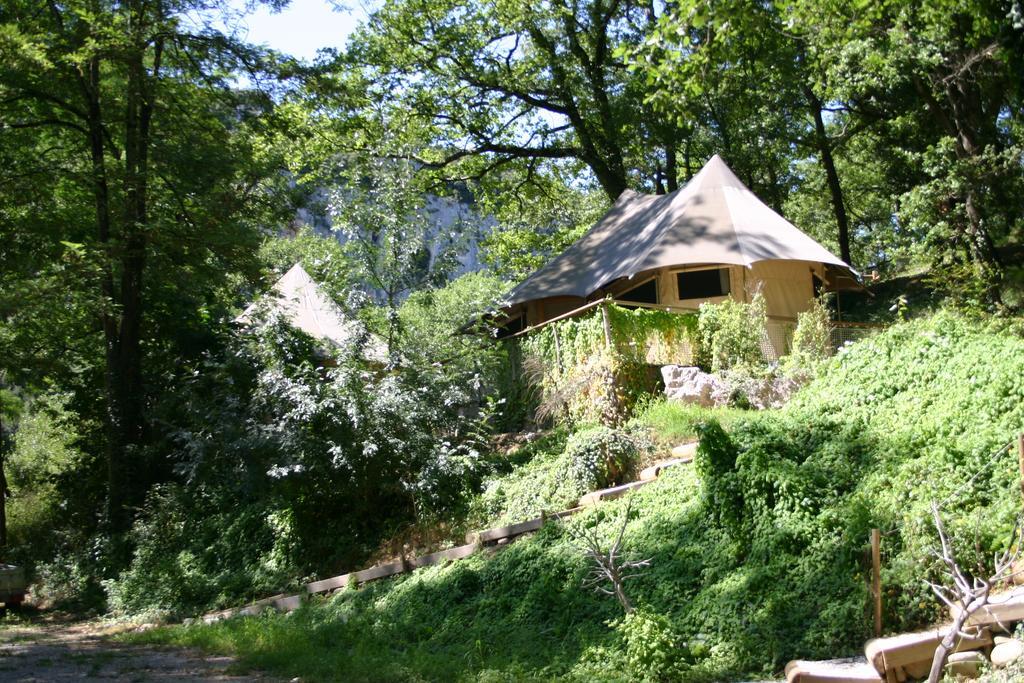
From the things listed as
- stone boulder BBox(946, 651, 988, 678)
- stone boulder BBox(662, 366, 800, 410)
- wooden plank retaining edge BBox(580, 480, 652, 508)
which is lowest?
stone boulder BBox(946, 651, 988, 678)

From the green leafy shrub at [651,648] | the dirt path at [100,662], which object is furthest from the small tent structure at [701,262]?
the green leafy shrub at [651,648]

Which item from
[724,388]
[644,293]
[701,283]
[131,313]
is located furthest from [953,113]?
[131,313]

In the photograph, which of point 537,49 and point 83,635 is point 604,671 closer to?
point 83,635

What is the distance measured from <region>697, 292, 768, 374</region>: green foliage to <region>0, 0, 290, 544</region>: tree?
9765 millimetres

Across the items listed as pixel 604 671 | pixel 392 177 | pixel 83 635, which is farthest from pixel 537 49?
pixel 604 671

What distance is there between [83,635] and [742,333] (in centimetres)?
1232

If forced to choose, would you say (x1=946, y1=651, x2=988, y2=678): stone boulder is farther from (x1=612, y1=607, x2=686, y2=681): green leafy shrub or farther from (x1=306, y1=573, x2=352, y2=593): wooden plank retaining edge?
(x1=306, y1=573, x2=352, y2=593): wooden plank retaining edge

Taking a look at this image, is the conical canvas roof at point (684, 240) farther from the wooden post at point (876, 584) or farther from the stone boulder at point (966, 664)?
the stone boulder at point (966, 664)

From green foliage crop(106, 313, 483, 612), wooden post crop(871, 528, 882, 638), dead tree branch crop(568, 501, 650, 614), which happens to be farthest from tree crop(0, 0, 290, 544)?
wooden post crop(871, 528, 882, 638)

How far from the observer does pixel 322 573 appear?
1539 centimetres

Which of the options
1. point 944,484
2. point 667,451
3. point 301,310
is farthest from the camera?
point 301,310

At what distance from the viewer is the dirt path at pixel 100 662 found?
973cm

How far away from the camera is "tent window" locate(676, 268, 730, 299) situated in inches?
808

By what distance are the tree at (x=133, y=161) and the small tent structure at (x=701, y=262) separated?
22.5 feet
